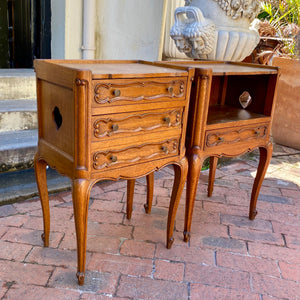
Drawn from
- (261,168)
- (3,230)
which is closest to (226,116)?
(261,168)

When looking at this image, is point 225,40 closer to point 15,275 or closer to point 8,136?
point 8,136

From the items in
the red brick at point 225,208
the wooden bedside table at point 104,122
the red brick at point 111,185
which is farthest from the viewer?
the red brick at point 111,185

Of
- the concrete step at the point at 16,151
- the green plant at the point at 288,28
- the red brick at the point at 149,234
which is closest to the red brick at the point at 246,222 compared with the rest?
the red brick at the point at 149,234

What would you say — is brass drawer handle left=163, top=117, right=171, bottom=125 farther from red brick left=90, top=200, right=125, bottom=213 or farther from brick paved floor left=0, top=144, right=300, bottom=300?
red brick left=90, top=200, right=125, bottom=213

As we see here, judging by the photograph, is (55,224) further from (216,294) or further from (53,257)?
(216,294)

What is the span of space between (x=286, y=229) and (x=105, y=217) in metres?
1.33

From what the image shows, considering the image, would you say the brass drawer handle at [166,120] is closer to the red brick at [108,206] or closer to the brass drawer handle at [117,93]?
the brass drawer handle at [117,93]

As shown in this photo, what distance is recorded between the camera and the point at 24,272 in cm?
201

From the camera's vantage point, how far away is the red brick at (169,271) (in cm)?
205

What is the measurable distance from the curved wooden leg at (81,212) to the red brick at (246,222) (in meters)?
1.21

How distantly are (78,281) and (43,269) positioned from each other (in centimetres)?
24

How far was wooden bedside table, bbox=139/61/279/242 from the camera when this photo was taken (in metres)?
2.12

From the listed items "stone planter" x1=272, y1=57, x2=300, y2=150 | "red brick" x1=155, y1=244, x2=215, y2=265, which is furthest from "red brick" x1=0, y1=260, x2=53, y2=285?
"stone planter" x1=272, y1=57, x2=300, y2=150

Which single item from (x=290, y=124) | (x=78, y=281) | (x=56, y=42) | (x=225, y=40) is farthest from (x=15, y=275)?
(x=290, y=124)
